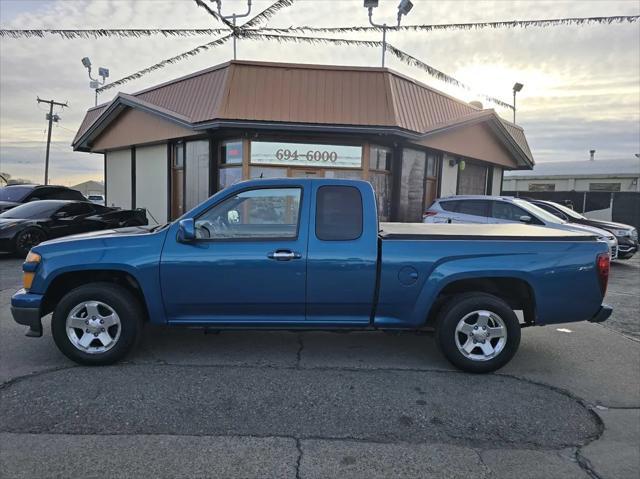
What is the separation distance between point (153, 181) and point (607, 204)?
64.4 feet

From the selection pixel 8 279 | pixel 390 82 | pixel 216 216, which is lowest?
pixel 8 279

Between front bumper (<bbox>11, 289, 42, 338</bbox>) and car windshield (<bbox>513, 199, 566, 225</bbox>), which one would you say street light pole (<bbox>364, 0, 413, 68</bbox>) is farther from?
front bumper (<bbox>11, 289, 42, 338</bbox>)

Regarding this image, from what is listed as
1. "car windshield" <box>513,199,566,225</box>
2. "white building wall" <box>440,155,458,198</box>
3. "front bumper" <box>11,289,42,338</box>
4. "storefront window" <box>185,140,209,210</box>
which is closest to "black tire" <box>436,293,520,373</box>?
"front bumper" <box>11,289,42,338</box>

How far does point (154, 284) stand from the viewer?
417 centimetres

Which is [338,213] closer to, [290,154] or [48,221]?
[290,154]

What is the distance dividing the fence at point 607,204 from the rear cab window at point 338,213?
64.1 feet

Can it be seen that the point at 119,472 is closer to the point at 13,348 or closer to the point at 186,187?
the point at 13,348

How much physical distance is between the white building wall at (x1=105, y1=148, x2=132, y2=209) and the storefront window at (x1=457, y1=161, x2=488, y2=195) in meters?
12.2

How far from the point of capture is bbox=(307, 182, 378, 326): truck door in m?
4.17

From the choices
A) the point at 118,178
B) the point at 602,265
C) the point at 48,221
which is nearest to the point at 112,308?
the point at 602,265

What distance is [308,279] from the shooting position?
4.17 metres

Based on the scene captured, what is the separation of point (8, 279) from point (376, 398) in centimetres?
765

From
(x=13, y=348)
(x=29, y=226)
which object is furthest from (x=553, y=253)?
(x=29, y=226)

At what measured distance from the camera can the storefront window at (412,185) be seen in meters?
13.4
